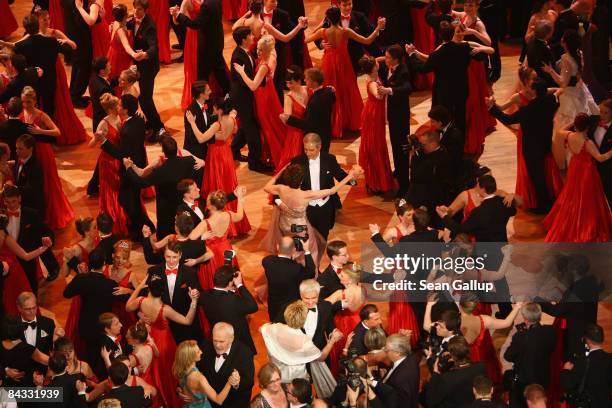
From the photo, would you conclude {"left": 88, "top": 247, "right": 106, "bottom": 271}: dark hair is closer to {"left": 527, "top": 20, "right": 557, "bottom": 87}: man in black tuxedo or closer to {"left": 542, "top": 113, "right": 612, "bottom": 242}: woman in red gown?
{"left": 542, "top": 113, "right": 612, "bottom": 242}: woman in red gown

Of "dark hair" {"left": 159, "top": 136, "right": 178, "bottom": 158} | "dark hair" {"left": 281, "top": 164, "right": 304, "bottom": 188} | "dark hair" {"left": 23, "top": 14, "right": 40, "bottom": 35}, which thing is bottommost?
"dark hair" {"left": 281, "top": 164, "right": 304, "bottom": 188}

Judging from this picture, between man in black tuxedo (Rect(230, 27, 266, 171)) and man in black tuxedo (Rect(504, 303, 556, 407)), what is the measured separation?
4.27m

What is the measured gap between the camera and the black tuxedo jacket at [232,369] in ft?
21.5

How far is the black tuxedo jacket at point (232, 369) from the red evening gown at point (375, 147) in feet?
12.1

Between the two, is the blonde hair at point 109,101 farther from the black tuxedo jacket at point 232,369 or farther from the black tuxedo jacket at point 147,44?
the black tuxedo jacket at point 232,369

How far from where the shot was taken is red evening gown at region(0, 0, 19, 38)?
13.7 metres

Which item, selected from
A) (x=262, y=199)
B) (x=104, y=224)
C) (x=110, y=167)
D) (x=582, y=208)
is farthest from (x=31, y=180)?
(x=582, y=208)

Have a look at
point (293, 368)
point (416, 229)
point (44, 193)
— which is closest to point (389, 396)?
point (293, 368)

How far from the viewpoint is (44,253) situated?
28.6ft

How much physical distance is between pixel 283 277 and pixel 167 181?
162 centimetres

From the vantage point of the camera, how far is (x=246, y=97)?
1027 centimetres

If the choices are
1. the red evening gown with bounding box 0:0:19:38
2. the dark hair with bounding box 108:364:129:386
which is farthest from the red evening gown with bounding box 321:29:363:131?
the dark hair with bounding box 108:364:129:386

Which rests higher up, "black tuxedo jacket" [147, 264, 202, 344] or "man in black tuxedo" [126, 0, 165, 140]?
"man in black tuxedo" [126, 0, 165, 140]

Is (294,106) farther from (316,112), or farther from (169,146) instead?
(169,146)
